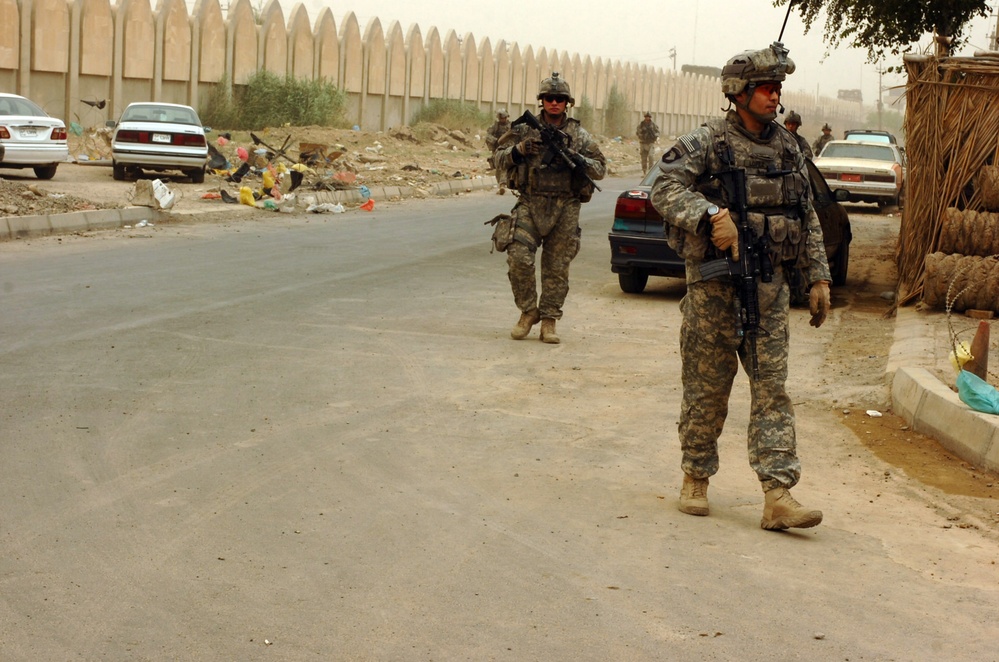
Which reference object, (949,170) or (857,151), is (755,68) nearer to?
(949,170)

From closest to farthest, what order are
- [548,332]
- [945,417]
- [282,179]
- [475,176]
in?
[945,417]
[548,332]
[282,179]
[475,176]

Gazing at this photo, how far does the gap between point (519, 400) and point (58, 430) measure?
98.4 inches

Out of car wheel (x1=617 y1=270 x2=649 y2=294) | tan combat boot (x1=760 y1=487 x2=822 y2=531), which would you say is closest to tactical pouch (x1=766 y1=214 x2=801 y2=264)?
tan combat boot (x1=760 y1=487 x2=822 y2=531)

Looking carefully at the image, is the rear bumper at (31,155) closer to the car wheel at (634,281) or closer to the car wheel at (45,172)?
the car wheel at (45,172)

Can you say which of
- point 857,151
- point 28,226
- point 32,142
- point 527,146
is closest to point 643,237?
point 527,146

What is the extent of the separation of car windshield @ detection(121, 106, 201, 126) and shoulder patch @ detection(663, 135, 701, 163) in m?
18.8

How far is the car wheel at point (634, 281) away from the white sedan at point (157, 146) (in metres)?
12.1

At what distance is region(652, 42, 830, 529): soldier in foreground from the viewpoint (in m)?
4.83

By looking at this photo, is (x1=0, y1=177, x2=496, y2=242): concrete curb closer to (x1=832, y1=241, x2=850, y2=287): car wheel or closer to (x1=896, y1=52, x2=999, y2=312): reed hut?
(x1=832, y1=241, x2=850, y2=287): car wheel

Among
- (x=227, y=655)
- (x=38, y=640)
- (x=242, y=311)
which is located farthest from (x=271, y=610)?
(x=242, y=311)

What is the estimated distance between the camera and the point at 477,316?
1013cm

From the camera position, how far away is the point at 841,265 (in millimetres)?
12906

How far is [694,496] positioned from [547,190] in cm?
417

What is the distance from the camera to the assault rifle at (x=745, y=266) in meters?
4.84
